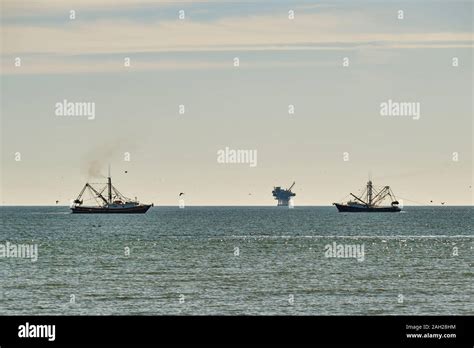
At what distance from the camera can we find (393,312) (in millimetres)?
63125

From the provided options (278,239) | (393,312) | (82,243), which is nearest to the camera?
(393,312)

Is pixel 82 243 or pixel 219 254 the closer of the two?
pixel 219 254

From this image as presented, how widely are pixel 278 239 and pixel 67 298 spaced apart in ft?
292
